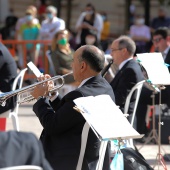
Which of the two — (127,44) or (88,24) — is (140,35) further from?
(127,44)

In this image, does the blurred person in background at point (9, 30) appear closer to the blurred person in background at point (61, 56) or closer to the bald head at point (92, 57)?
the blurred person in background at point (61, 56)

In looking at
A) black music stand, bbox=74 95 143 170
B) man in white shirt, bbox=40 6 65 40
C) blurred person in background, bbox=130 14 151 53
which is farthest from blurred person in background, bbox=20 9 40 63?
black music stand, bbox=74 95 143 170

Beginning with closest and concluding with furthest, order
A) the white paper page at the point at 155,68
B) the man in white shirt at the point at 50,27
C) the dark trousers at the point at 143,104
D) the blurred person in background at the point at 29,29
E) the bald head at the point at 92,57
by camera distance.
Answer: the bald head at the point at 92,57
the white paper page at the point at 155,68
the dark trousers at the point at 143,104
the man in white shirt at the point at 50,27
the blurred person in background at the point at 29,29

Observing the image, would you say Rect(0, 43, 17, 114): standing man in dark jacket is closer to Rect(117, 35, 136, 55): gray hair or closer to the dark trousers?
Rect(117, 35, 136, 55): gray hair

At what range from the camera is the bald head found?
490cm

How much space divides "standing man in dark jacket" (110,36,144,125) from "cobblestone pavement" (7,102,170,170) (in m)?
0.73

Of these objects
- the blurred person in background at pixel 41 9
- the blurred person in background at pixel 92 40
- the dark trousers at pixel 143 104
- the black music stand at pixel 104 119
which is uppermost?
the black music stand at pixel 104 119

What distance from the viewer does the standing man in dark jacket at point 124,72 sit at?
22.1 feet

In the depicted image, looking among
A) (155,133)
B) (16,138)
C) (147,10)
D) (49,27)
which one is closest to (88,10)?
(49,27)

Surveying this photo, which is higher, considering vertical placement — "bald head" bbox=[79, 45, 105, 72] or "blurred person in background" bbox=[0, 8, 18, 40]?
"bald head" bbox=[79, 45, 105, 72]

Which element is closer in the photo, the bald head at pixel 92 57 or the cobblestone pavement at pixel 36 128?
the bald head at pixel 92 57

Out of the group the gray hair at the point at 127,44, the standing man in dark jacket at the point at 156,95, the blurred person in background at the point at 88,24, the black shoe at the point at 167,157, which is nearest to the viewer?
the gray hair at the point at 127,44

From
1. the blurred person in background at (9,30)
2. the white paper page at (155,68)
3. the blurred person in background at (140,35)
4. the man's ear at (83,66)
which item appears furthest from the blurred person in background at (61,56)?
the blurred person in background at (9,30)

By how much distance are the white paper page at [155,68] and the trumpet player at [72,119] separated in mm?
875
